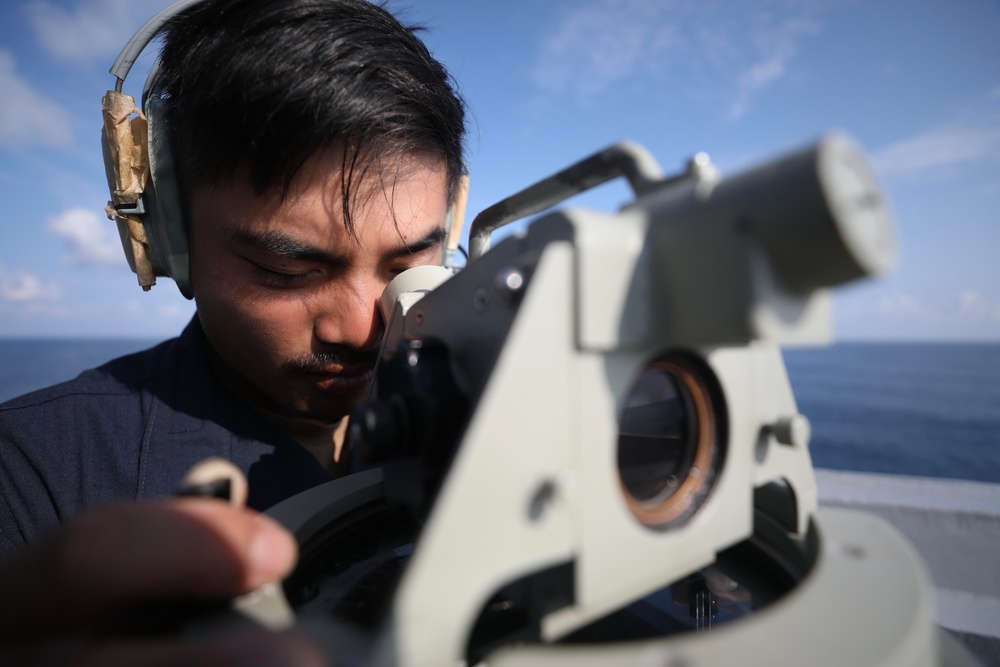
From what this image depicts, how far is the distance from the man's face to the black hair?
0.10ft

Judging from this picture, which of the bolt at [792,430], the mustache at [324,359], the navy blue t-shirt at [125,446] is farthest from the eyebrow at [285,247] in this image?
the bolt at [792,430]

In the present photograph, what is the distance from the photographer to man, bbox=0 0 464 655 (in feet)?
2.79

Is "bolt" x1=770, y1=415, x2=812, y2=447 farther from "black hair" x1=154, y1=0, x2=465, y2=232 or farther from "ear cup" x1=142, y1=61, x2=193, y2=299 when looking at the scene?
"ear cup" x1=142, y1=61, x2=193, y2=299

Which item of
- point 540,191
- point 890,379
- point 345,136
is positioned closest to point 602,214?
point 540,191

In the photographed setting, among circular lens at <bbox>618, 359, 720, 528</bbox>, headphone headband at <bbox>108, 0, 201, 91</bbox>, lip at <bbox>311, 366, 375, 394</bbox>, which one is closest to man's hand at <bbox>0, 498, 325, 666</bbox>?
circular lens at <bbox>618, 359, 720, 528</bbox>

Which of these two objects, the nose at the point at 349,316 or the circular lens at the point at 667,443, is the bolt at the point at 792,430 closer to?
the circular lens at the point at 667,443

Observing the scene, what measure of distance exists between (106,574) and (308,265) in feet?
1.99

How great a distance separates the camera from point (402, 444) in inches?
18.6

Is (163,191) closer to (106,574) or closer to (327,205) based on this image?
(327,205)

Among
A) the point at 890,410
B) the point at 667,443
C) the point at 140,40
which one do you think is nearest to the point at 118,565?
the point at 667,443

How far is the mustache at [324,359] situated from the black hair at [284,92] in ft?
0.77

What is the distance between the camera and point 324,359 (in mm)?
923

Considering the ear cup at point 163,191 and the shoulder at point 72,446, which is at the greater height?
the ear cup at point 163,191

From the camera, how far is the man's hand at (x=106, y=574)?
0.31 meters
